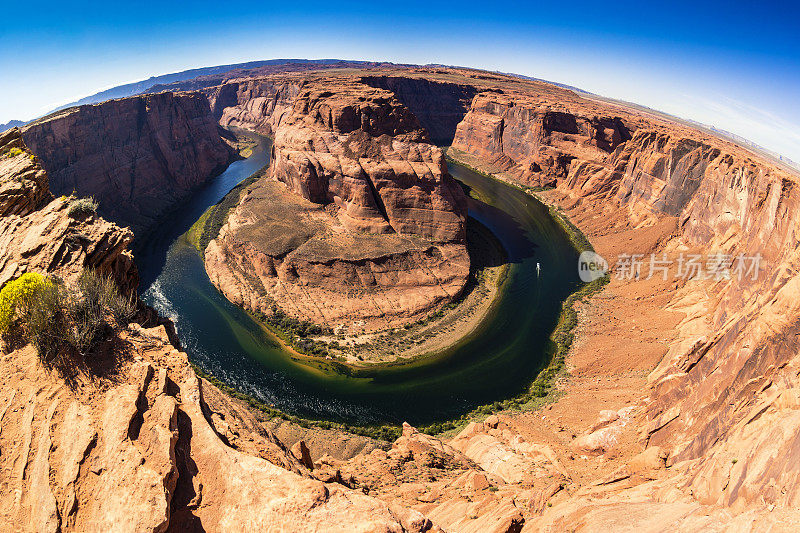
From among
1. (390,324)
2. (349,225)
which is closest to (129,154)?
(349,225)

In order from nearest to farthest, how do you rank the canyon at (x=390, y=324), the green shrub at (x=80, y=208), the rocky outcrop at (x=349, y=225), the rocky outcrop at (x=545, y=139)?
the canyon at (x=390, y=324) → the green shrub at (x=80, y=208) → the rocky outcrop at (x=349, y=225) → the rocky outcrop at (x=545, y=139)

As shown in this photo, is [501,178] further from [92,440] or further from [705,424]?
[92,440]

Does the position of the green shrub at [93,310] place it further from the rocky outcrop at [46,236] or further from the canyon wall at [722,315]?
the canyon wall at [722,315]

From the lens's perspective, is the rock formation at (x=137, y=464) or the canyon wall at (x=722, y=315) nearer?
the rock formation at (x=137, y=464)

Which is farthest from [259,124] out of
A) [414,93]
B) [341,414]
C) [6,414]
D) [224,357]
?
[6,414]

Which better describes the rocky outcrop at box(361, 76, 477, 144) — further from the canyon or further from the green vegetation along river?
the green vegetation along river

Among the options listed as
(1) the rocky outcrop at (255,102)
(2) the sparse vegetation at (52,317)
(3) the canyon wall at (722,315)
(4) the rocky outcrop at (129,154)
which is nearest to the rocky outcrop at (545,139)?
(3) the canyon wall at (722,315)

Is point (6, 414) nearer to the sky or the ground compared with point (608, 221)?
nearer to the ground
